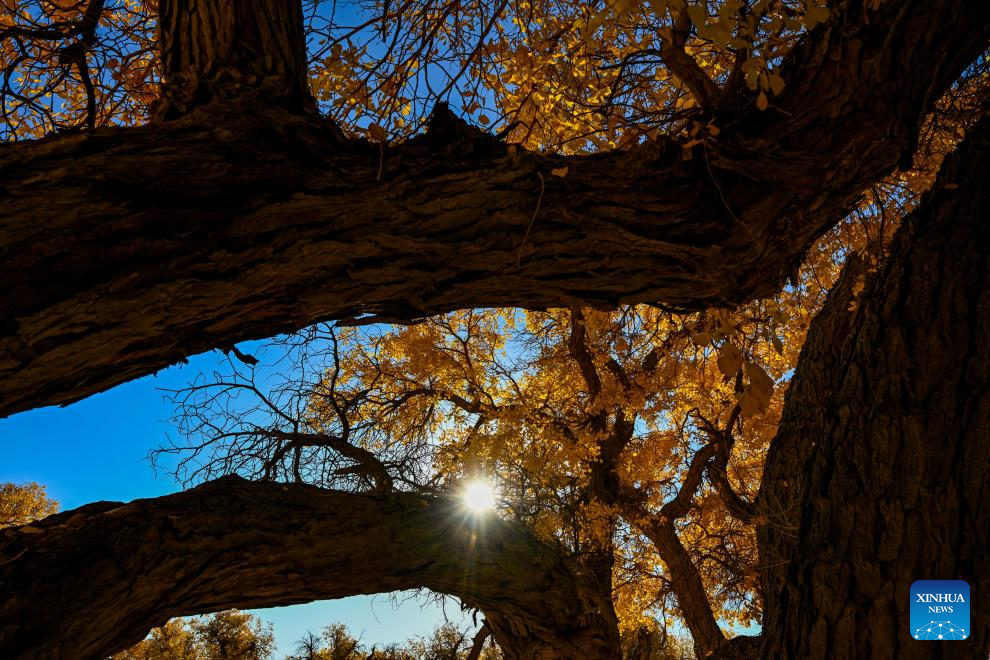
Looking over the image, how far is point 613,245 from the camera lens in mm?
2412

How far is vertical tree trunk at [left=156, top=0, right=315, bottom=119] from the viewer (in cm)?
250

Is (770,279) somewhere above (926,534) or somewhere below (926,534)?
above

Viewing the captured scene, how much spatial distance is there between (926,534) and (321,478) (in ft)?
11.5

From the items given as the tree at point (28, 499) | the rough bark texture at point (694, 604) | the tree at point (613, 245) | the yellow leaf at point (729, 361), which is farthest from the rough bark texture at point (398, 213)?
the tree at point (28, 499)

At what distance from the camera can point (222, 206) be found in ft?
7.11

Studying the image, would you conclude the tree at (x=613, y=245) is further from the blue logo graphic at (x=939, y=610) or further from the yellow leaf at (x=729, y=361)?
the yellow leaf at (x=729, y=361)

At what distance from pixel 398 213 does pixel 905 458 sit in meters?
2.18

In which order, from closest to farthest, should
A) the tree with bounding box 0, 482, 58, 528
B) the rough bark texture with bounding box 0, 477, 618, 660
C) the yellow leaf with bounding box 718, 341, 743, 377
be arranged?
the yellow leaf with bounding box 718, 341, 743, 377 < the rough bark texture with bounding box 0, 477, 618, 660 < the tree with bounding box 0, 482, 58, 528

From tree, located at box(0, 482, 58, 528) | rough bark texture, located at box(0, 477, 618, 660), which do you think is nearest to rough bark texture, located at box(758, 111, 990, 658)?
rough bark texture, located at box(0, 477, 618, 660)

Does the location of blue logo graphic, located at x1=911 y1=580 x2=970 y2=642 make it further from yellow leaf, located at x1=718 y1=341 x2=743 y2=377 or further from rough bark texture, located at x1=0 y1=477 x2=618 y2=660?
rough bark texture, located at x1=0 y1=477 x2=618 y2=660

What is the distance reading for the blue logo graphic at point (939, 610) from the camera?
2.23 m

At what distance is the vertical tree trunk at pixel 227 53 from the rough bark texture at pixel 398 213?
0.03 m

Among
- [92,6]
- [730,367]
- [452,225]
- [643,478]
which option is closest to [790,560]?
[730,367]

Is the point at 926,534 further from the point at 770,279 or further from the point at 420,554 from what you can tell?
the point at 420,554
